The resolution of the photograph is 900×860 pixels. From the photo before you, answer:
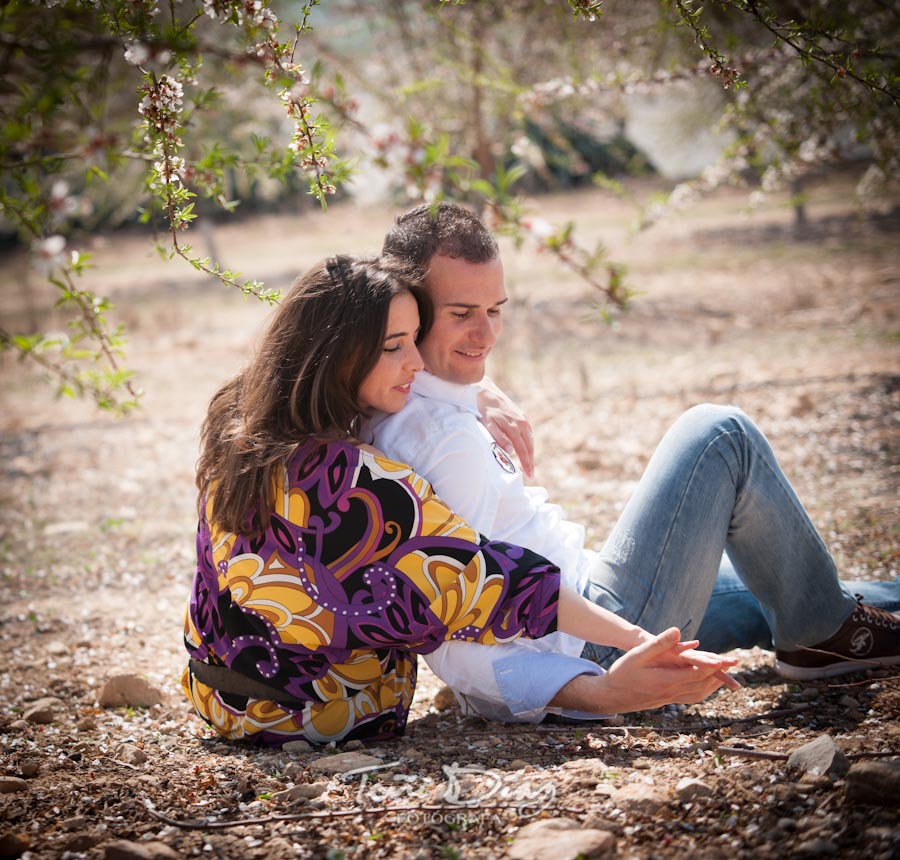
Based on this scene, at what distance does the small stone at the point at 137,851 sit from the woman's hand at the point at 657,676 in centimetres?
115

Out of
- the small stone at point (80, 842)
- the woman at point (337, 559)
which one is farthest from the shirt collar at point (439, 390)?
the small stone at point (80, 842)

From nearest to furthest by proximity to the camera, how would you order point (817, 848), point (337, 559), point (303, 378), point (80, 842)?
1. point (817, 848)
2. point (80, 842)
3. point (337, 559)
4. point (303, 378)

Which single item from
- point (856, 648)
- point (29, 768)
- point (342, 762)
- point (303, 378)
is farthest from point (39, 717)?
point (856, 648)

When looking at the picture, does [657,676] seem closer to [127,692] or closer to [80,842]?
[80,842]

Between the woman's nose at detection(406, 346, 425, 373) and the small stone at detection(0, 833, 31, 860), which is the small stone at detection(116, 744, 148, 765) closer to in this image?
the small stone at detection(0, 833, 31, 860)

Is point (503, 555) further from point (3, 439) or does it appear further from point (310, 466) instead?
point (3, 439)

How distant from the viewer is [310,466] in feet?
8.23

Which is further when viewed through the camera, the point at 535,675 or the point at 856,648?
the point at 856,648

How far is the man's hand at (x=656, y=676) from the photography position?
247 cm

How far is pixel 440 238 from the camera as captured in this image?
303 centimetres

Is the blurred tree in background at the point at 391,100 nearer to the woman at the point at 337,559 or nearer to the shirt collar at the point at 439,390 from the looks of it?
the woman at the point at 337,559

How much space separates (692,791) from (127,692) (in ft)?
6.80

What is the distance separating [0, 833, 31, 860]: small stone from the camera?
2113 mm

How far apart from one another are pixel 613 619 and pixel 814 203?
1530 cm
